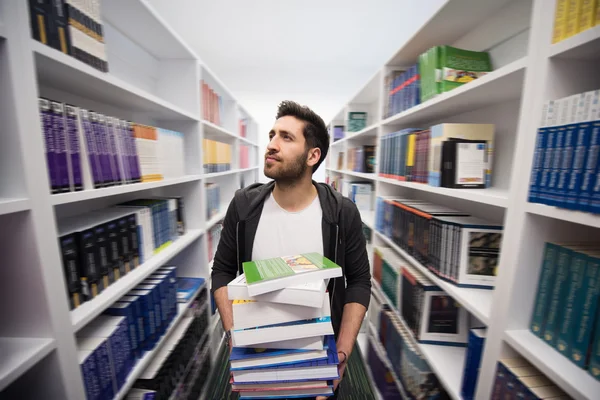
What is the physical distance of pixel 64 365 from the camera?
71 centimetres

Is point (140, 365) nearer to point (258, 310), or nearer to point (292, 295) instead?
point (258, 310)

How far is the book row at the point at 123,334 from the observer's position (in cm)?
84

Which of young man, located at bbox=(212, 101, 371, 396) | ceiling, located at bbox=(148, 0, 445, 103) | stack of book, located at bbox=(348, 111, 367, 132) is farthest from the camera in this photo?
stack of book, located at bbox=(348, 111, 367, 132)

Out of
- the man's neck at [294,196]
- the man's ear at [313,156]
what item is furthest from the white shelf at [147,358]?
the man's ear at [313,156]

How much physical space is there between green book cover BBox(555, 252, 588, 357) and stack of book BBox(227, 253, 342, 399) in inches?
24.3

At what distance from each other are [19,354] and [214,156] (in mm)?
1782

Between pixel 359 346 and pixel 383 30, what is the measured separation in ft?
12.2

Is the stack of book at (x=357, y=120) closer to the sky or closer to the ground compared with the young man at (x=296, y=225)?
closer to the sky

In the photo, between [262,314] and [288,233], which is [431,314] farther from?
[262,314]

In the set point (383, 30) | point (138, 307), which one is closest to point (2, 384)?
point (138, 307)

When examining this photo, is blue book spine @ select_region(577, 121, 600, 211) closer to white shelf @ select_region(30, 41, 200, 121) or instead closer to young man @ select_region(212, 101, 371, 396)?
young man @ select_region(212, 101, 371, 396)

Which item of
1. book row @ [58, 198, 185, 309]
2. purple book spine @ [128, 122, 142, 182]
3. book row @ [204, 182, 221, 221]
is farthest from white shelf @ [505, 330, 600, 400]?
book row @ [204, 182, 221, 221]

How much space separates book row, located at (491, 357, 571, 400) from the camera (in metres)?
0.66

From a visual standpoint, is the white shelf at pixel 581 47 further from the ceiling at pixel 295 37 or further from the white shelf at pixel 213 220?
the ceiling at pixel 295 37
